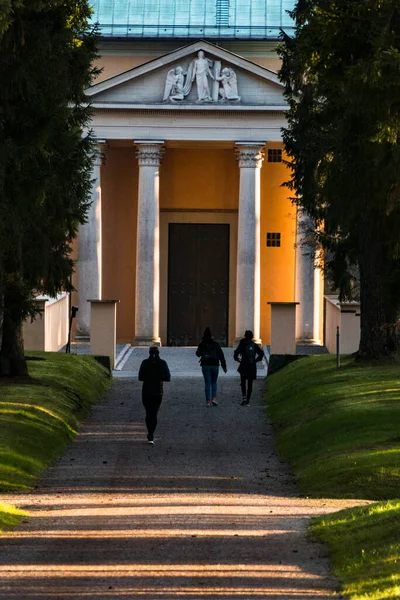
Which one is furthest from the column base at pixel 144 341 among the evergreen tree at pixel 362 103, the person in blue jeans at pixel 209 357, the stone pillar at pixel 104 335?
the evergreen tree at pixel 362 103

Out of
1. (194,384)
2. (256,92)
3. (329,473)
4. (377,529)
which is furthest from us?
(256,92)

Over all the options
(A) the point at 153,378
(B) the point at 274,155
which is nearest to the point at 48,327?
(B) the point at 274,155

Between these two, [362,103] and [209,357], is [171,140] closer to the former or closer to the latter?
[209,357]

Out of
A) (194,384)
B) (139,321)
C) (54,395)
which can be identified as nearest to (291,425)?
(54,395)

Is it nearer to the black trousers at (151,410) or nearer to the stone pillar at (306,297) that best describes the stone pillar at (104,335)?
the stone pillar at (306,297)

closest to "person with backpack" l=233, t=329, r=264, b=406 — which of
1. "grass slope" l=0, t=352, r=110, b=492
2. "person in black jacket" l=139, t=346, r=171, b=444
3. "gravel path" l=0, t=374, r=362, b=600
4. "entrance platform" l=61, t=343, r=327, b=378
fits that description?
"grass slope" l=0, t=352, r=110, b=492

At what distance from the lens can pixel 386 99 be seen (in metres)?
17.6

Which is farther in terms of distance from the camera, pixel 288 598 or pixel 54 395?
pixel 54 395

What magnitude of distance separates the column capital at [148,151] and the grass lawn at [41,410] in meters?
11.0

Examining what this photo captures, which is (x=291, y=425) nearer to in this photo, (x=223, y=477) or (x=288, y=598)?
(x=223, y=477)

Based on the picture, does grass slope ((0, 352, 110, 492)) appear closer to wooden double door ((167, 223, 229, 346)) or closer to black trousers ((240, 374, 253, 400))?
black trousers ((240, 374, 253, 400))

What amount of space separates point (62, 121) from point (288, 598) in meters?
14.0

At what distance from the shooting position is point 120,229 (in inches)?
1938

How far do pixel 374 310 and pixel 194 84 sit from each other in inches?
622
